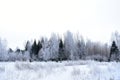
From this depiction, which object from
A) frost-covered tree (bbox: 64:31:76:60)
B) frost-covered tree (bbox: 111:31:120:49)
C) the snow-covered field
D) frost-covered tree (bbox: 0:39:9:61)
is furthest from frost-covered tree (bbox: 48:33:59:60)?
the snow-covered field

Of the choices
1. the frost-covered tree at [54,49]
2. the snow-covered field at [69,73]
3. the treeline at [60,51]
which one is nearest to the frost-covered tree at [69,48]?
the treeline at [60,51]

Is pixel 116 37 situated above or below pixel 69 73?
above

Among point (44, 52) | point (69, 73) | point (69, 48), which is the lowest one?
point (44, 52)

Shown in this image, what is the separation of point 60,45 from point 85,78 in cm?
5560

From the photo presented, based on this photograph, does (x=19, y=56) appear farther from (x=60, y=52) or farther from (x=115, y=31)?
(x=115, y=31)

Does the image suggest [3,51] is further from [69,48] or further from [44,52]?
[69,48]

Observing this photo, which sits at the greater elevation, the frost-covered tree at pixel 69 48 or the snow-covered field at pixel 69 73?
the snow-covered field at pixel 69 73

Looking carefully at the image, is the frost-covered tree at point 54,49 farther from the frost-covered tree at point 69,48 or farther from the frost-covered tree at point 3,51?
the frost-covered tree at point 3,51

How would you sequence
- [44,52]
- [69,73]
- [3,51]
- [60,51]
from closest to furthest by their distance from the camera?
[69,73] → [60,51] → [3,51] → [44,52]

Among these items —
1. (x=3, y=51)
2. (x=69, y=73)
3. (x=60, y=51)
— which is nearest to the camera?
(x=69, y=73)

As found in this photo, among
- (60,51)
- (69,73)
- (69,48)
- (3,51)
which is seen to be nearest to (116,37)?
(69,48)

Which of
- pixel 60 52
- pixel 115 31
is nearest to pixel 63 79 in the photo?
pixel 60 52

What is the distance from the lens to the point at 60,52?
6306 cm

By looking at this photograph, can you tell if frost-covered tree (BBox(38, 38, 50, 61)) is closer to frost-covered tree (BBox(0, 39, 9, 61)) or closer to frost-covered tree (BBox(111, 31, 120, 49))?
frost-covered tree (BBox(0, 39, 9, 61))
